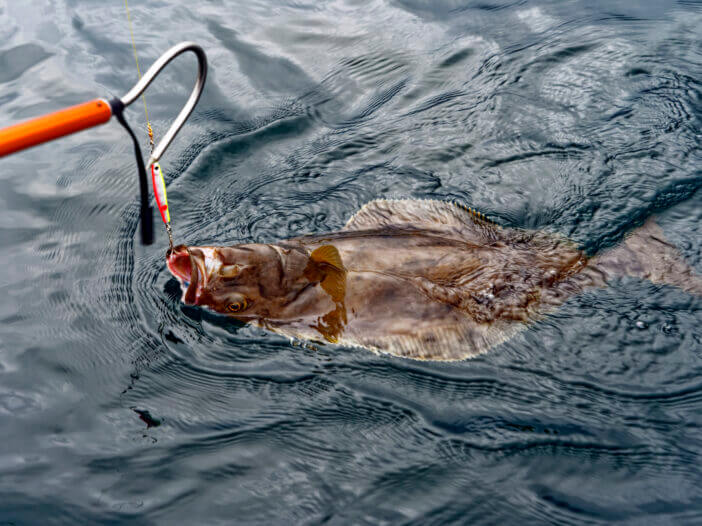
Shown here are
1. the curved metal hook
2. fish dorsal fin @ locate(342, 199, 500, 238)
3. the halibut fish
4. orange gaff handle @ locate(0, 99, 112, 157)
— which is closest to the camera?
orange gaff handle @ locate(0, 99, 112, 157)

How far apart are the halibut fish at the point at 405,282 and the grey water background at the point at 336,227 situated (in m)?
0.17

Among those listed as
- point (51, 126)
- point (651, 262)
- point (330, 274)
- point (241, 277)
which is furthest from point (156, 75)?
point (651, 262)

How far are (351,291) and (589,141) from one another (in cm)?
337

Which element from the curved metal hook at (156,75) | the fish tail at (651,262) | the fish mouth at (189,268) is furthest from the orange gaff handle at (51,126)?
the fish tail at (651,262)

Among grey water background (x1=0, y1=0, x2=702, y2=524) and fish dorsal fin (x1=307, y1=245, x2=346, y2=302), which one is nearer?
grey water background (x1=0, y1=0, x2=702, y2=524)

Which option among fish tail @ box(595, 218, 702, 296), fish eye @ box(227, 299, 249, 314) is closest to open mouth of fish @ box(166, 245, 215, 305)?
fish eye @ box(227, 299, 249, 314)

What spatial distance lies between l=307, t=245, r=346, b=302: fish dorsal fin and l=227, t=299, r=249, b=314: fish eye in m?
0.54

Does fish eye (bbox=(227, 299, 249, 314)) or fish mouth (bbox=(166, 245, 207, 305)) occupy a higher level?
fish mouth (bbox=(166, 245, 207, 305))

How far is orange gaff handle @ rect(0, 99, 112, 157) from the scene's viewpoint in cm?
265

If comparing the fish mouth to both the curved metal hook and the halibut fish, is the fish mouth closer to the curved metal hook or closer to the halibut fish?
the halibut fish

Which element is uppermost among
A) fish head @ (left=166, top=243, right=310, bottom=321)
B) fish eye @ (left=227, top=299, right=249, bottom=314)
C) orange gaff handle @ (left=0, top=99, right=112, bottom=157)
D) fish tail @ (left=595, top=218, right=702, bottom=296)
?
orange gaff handle @ (left=0, top=99, right=112, bottom=157)

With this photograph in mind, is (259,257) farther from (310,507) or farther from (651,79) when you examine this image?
(651,79)

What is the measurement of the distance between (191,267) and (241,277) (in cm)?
37

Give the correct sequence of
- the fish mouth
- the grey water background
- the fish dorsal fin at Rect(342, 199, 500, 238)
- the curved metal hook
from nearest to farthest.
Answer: the curved metal hook
the grey water background
the fish mouth
the fish dorsal fin at Rect(342, 199, 500, 238)
